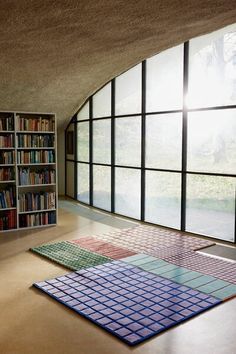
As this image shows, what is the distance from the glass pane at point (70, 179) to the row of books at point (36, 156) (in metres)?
3.16

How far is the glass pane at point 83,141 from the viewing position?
9.40 meters

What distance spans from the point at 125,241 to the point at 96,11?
341 centimetres

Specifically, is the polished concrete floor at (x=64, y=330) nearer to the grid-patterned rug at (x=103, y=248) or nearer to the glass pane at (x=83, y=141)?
the grid-patterned rug at (x=103, y=248)

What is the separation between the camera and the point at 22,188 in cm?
692

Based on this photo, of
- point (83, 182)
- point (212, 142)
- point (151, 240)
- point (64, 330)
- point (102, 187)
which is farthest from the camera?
point (83, 182)

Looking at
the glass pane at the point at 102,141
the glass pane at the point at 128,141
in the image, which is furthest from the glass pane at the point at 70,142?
the glass pane at the point at 128,141

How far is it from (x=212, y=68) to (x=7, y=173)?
405 cm

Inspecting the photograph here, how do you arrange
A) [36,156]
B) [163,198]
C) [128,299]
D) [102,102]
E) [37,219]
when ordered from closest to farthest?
[128,299]
[36,156]
[37,219]
[163,198]
[102,102]

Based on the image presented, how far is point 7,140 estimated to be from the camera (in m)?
6.48

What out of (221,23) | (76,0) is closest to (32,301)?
(76,0)

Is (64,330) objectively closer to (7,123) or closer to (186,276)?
(186,276)

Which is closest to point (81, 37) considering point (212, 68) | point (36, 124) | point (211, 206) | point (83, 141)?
point (36, 124)

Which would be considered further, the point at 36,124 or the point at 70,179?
the point at 70,179

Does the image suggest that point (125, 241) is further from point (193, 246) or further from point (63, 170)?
point (63, 170)
